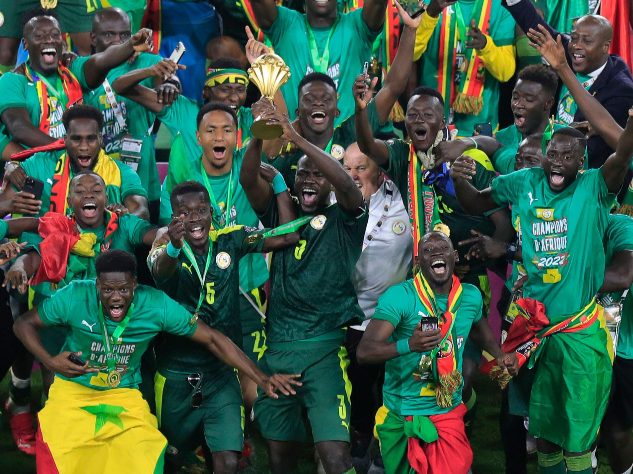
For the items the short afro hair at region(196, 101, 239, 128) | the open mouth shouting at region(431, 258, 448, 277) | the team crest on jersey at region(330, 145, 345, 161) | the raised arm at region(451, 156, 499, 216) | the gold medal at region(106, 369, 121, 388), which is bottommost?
the gold medal at region(106, 369, 121, 388)

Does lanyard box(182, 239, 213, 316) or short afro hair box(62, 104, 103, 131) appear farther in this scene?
short afro hair box(62, 104, 103, 131)

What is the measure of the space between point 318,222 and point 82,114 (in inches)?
74.0

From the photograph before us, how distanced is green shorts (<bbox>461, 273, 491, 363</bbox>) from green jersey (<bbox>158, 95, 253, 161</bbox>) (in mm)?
1810

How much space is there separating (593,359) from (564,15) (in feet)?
11.8

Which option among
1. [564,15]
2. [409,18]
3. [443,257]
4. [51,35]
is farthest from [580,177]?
[51,35]

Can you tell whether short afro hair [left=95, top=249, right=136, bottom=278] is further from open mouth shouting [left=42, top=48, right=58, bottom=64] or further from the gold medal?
open mouth shouting [left=42, top=48, right=58, bottom=64]

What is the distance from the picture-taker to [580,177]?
6438mm

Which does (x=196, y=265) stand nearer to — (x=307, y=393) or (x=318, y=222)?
(x=318, y=222)

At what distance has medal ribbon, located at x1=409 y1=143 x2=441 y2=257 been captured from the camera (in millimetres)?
7066

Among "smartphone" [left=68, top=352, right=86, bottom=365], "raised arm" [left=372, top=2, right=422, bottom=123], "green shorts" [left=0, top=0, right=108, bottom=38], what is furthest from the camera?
"green shorts" [left=0, top=0, right=108, bottom=38]

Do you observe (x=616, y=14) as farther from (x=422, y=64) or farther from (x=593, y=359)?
(x=593, y=359)

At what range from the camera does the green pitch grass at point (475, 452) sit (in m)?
7.44

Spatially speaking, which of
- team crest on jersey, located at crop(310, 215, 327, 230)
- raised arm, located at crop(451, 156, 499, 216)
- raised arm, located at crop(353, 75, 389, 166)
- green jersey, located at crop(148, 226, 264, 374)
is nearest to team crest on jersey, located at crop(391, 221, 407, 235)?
raised arm, located at crop(353, 75, 389, 166)

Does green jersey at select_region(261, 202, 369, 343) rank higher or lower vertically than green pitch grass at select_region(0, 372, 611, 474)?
higher
